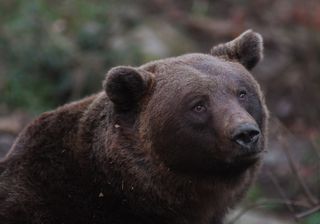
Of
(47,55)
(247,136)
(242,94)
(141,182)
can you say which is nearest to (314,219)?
(242,94)

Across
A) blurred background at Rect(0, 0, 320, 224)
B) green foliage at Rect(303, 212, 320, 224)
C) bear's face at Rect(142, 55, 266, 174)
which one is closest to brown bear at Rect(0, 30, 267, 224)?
bear's face at Rect(142, 55, 266, 174)

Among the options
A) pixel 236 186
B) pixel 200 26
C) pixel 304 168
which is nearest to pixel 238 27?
pixel 200 26

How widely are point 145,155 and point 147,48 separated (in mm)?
10787

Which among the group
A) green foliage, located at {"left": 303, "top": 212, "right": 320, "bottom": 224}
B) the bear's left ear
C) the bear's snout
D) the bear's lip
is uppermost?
the bear's left ear

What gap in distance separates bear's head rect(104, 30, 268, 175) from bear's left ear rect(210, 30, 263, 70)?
0.63 ft

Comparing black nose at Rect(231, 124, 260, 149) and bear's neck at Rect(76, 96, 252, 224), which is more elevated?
black nose at Rect(231, 124, 260, 149)

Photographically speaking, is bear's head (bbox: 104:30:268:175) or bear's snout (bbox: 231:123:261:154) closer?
bear's snout (bbox: 231:123:261:154)

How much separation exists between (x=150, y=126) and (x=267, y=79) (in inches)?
478

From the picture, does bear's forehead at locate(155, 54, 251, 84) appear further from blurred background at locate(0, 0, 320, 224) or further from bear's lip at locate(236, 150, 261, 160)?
blurred background at locate(0, 0, 320, 224)

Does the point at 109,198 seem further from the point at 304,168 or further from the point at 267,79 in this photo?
the point at 267,79

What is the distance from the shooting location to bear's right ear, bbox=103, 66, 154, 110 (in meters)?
5.93

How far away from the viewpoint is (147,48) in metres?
16.6

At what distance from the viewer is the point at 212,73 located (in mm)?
5945

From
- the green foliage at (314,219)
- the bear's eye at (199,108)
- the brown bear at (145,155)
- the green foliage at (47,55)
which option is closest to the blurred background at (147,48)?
the green foliage at (47,55)
